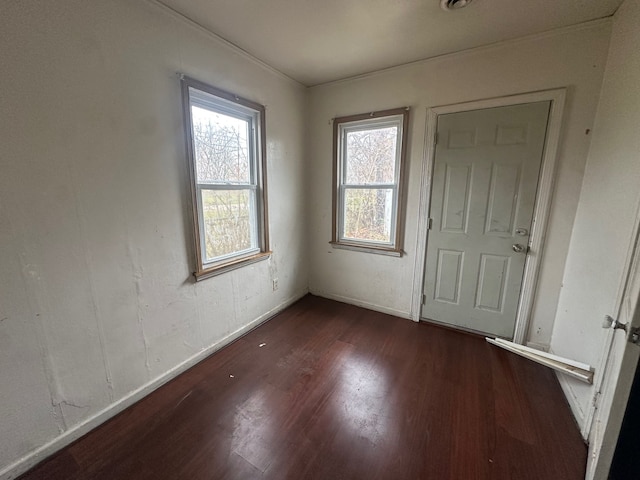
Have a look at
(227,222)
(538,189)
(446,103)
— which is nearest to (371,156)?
(446,103)

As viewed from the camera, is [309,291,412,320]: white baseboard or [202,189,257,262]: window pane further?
[309,291,412,320]: white baseboard

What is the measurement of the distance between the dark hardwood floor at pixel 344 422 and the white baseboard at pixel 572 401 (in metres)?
0.04

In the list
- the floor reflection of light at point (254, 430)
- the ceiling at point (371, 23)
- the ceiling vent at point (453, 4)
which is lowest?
the floor reflection of light at point (254, 430)

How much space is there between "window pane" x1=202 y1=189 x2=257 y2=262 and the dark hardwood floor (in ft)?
2.91

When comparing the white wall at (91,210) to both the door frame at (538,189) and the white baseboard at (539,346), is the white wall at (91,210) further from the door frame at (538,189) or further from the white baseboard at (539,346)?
the white baseboard at (539,346)

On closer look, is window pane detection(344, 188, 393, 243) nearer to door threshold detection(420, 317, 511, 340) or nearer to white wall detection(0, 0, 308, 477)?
door threshold detection(420, 317, 511, 340)

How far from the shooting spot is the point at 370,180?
2748mm

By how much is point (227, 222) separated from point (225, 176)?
0.39 meters

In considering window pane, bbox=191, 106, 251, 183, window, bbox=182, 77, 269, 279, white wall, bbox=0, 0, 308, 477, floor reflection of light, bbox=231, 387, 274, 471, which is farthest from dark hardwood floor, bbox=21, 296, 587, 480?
window pane, bbox=191, 106, 251, 183

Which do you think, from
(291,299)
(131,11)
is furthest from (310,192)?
(131,11)

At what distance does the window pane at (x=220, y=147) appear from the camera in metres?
1.92

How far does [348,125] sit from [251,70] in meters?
1.06

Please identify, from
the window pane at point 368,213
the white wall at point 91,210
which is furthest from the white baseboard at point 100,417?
the window pane at point 368,213

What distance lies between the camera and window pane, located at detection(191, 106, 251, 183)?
1919mm
